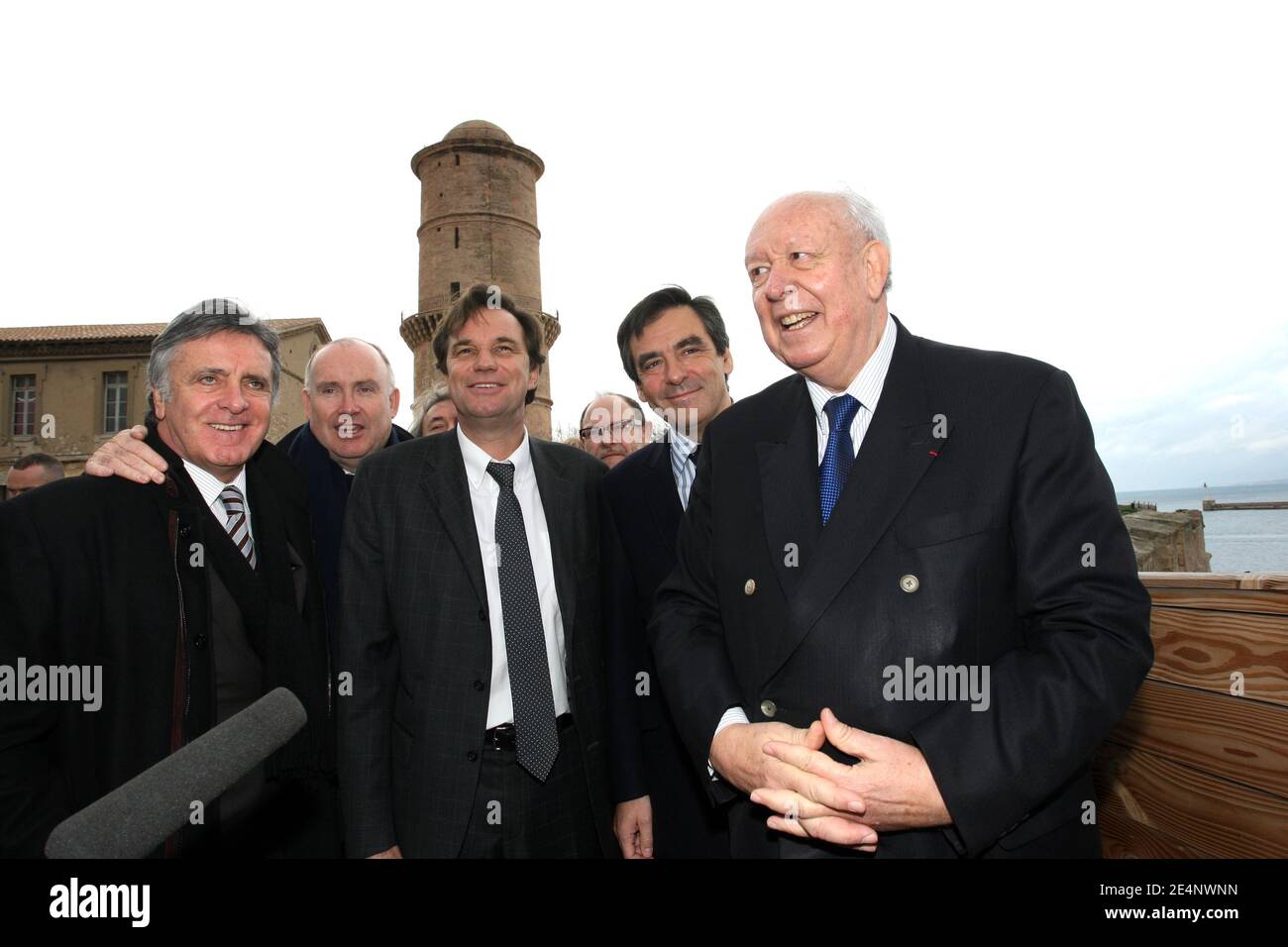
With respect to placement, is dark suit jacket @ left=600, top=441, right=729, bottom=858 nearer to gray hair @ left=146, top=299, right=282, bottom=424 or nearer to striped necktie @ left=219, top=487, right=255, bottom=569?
striped necktie @ left=219, top=487, right=255, bottom=569

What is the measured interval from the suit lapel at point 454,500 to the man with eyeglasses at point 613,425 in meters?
2.63

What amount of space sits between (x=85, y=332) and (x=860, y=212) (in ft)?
115

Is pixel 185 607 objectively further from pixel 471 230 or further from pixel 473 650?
pixel 471 230

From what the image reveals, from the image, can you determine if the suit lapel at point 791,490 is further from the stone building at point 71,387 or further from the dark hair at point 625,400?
the stone building at point 71,387

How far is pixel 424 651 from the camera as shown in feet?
9.37

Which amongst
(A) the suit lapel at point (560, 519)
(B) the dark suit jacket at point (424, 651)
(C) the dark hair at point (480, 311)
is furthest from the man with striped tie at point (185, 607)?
(A) the suit lapel at point (560, 519)

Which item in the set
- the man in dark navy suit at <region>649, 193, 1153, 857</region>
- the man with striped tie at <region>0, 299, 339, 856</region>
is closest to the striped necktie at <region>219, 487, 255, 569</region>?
the man with striped tie at <region>0, 299, 339, 856</region>

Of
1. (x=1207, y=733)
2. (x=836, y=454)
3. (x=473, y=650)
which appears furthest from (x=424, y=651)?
(x=1207, y=733)

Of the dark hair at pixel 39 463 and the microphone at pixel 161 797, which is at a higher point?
the dark hair at pixel 39 463

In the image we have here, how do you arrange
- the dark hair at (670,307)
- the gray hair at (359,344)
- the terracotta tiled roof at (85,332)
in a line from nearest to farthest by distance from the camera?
the dark hair at (670,307), the gray hair at (359,344), the terracotta tiled roof at (85,332)

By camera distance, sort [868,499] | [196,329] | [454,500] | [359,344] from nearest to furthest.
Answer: [868,499] → [196,329] → [454,500] → [359,344]

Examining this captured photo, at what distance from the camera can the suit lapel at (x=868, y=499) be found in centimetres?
188
